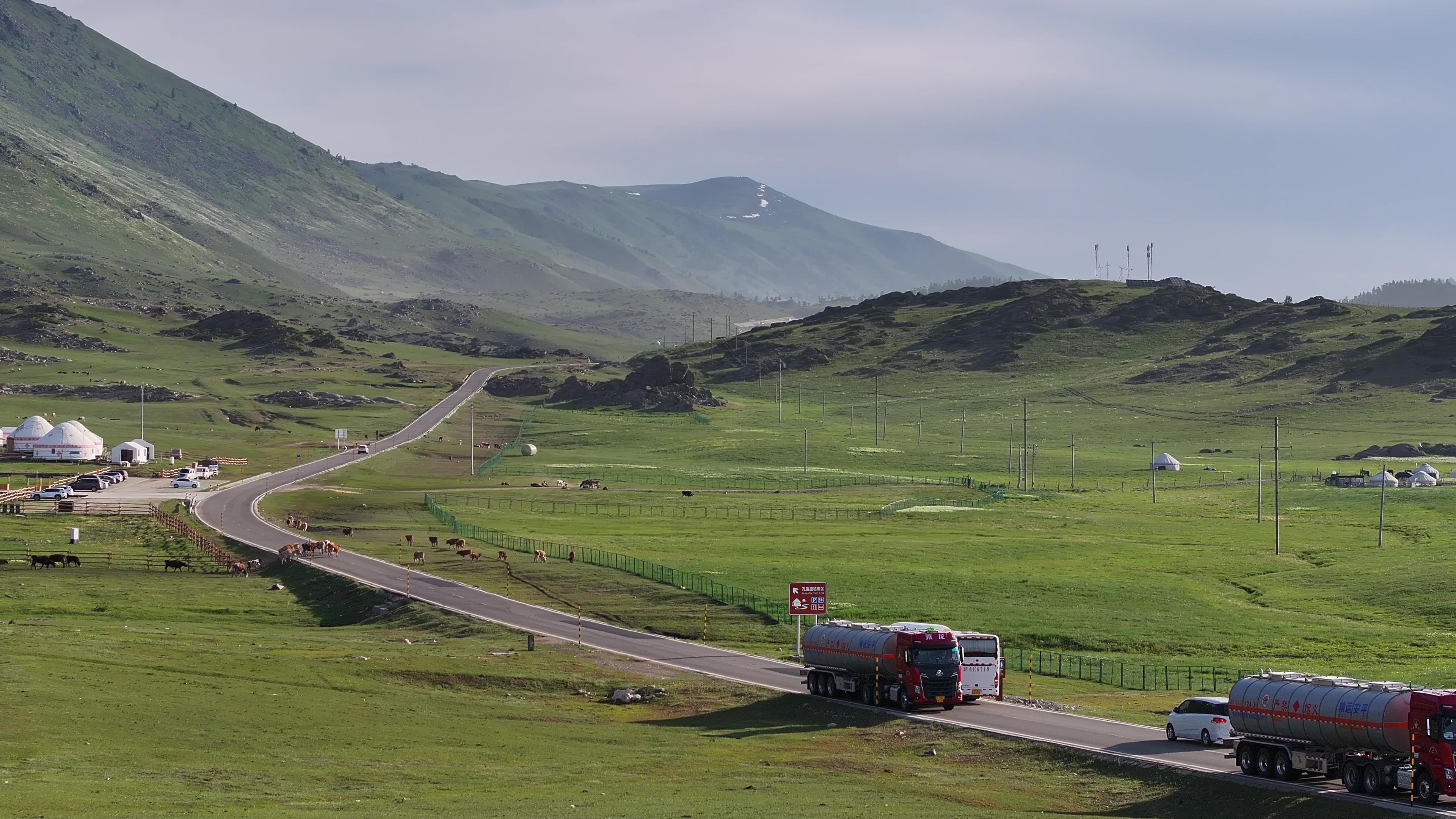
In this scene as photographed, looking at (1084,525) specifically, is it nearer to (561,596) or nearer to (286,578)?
(561,596)

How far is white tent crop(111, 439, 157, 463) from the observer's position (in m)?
182

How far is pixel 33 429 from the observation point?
184 metres

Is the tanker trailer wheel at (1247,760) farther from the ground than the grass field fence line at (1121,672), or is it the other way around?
the tanker trailer wheel at (1247,760)

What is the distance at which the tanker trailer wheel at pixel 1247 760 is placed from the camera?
1970 inches

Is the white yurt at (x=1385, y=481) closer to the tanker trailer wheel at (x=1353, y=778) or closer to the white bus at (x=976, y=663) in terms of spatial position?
the white bus at (x=976, y=663)

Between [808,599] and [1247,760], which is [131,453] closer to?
[808,599]

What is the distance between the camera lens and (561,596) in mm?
94938

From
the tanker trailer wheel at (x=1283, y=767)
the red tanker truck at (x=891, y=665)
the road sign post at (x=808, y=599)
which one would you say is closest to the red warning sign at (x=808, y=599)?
the road sign post at (x=808, y=599)

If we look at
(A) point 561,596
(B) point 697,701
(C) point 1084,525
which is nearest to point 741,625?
(A) point 561,596

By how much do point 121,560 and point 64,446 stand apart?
8227 cm

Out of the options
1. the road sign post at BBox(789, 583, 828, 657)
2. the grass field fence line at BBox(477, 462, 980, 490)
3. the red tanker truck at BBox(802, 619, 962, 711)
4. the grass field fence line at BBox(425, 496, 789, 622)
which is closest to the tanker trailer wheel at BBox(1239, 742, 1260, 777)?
the red tanker truck at BBox(802, 619, 962, 711)

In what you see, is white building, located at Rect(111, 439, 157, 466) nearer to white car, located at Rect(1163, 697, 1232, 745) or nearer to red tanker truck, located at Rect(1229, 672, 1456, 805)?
white car, located at Rect(1163, 697, 1232, 745)

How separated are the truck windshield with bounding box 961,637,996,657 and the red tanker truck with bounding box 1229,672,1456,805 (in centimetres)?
1413

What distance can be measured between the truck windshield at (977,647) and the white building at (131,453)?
13991 centimetres
